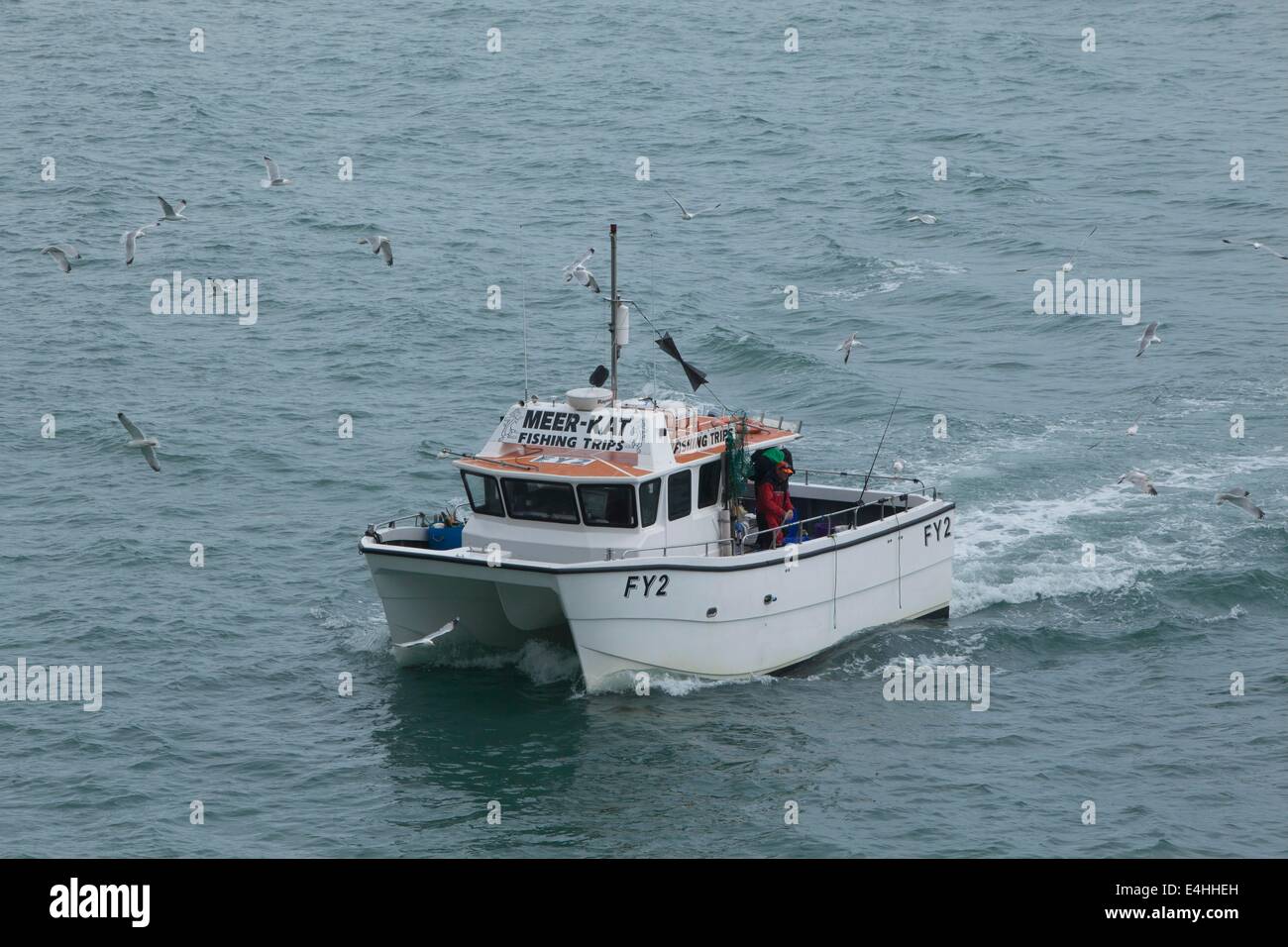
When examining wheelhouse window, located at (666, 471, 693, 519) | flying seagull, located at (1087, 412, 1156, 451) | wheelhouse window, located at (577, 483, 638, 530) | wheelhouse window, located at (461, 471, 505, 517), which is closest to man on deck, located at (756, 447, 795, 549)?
wheelhouse window, located at (666, 471, 693, 519)

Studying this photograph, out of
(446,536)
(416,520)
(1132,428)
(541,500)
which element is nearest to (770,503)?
(541,500)

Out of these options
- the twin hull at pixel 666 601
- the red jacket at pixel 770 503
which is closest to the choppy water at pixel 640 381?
the twin hull at pixel 666 601

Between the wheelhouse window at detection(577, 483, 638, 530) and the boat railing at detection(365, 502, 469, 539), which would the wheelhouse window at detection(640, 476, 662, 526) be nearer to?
the wheelhouse window at detection(577, 483, 638, 530)

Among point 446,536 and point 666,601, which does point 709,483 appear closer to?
point 666,601

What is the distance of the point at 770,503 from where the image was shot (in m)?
31.5

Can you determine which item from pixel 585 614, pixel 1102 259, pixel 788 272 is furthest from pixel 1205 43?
pixel 585 614

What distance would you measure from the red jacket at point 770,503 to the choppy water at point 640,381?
8.18 feet

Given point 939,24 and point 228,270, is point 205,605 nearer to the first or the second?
point 228,270

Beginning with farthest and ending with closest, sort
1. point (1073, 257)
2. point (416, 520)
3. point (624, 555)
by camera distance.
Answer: point (1073, 257)
point (416, 520)
point (624, 555)

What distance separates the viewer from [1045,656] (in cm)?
3150

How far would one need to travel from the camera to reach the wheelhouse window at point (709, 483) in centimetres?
3058

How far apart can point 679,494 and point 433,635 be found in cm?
436

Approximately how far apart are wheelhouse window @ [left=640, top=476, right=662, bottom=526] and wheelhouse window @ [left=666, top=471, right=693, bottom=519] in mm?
224

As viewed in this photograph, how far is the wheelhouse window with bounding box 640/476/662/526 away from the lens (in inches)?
1155
